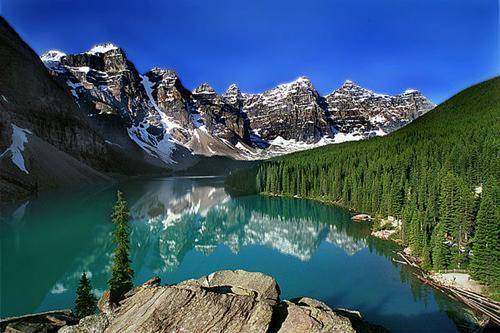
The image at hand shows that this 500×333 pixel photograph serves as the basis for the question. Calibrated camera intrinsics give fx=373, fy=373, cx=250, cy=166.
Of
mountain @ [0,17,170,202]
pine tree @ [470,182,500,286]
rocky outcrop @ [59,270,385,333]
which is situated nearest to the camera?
rocky outcrop @ [59,270,385,333]

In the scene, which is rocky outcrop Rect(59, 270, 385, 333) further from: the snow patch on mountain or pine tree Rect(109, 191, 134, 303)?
the snow patch on mountain

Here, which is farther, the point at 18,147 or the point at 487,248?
the point at 18,147

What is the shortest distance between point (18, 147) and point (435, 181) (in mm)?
117935

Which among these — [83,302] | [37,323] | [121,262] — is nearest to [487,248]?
[121,262]

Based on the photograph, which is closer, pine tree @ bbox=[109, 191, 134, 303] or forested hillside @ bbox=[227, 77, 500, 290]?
pine tree @ bbox=[109, 191, 134, 303]

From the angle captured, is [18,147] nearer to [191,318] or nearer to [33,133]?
[33,133]

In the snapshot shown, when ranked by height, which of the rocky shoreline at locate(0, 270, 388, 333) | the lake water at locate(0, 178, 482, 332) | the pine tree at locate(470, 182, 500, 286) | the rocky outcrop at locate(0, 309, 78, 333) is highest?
the pine tree at locate(470, 182, 500, 286)

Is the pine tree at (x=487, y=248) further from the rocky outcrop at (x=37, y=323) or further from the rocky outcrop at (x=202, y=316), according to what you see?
the rocky outcrop at (x=37, y=323)

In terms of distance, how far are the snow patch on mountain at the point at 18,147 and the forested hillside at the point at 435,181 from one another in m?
78.0

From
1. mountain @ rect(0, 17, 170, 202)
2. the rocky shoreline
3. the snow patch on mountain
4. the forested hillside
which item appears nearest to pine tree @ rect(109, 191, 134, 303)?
the rocky shoreline

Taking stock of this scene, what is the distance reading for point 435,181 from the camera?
69188mm

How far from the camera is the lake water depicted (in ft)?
116

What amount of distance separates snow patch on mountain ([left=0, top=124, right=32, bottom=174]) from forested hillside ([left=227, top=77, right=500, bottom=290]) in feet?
256

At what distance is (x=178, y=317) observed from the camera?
15.2m
